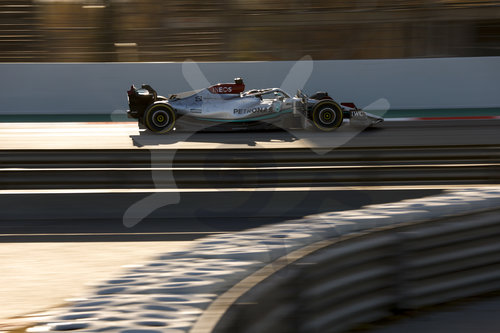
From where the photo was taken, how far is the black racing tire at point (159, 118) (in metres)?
11.3

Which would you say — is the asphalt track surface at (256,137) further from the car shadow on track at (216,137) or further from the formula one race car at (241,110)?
the formula one race car at (241,110)

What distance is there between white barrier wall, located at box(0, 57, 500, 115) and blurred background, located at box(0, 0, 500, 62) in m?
0.96

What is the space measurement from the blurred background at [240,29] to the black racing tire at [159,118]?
4277 millimetres

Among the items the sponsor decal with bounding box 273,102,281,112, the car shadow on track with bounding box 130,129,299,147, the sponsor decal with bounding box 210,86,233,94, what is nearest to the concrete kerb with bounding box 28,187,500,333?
the car shadow on track with bounding box 130,129,299,147

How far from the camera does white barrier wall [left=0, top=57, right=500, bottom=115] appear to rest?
1412 cm

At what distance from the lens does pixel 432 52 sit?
50.2ft

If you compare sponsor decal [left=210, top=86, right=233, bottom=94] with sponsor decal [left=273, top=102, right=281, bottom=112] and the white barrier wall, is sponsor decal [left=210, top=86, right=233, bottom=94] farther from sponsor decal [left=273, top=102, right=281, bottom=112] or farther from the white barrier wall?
the white barrier wall

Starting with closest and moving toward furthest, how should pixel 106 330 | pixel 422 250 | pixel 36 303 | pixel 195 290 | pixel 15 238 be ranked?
pixel 106 330 → pixel 195 290 → pixel 422 250 → pixel 36 303 → pixel 15 238

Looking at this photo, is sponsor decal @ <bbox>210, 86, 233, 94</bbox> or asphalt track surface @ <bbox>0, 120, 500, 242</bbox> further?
sponsor decal @ <bbox>210, 86, 233, 94</bbox>

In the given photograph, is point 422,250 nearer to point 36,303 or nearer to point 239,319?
point 239,319

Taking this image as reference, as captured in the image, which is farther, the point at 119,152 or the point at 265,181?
the point at 119,152

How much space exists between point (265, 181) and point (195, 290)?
4.02 m

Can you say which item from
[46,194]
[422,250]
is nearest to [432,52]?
[46,194]

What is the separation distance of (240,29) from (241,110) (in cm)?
530
